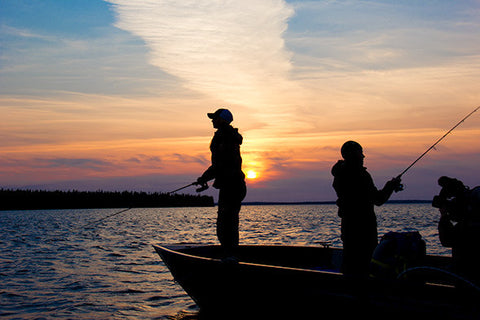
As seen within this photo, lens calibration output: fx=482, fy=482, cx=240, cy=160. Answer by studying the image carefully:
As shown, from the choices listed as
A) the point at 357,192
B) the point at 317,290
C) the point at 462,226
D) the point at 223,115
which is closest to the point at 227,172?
the point at 223,115

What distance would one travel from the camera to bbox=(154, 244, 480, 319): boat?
14.2 ft

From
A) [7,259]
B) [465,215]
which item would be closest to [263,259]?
[465,215]

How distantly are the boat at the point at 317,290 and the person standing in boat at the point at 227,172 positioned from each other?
0.60 meters

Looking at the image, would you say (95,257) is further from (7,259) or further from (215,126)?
(215,126)

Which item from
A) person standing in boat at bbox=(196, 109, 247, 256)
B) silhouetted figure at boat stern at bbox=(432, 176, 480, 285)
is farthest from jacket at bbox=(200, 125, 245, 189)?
silhouetted figure at boat stern at bbox=(432, 176, 480, 285)

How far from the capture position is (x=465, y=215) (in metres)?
4.51

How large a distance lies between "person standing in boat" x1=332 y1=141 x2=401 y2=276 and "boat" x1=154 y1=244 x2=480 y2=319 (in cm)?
29

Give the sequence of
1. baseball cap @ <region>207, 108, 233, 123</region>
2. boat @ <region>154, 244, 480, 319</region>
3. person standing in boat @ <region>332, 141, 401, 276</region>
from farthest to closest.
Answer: baseball cap @ <region>207, 108, 233, 123</region>
person standing in boat @ <region>332, 141, 401, 276</region>
boat @ <region>154, 244, 480, 319</region>

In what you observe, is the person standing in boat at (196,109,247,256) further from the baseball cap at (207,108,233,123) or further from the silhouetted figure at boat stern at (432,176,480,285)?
the silhouetted figure at boat stern at (432,176,480,285)

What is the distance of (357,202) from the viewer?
4996 millimetres

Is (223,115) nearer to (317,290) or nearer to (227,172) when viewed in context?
(227,172)

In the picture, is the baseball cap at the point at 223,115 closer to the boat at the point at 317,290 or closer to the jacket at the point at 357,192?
the jacket at the point at 357,192

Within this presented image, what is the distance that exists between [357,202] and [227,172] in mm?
1567

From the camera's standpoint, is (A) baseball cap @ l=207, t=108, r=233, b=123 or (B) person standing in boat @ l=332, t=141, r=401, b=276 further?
(A) baseball cap @ l=207, t=108, r=233, b=123
